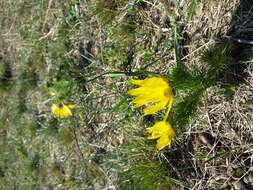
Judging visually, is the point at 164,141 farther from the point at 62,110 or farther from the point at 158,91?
the point at 62,110

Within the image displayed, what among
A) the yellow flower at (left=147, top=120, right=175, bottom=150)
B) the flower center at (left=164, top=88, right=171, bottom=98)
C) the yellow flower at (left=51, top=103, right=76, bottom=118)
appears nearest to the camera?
the flower center at (left=164, top=88, right=171, bottom=98)

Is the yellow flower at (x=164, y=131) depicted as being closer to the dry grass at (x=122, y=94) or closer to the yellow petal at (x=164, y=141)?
the yellow petal at (x=164, y=141)

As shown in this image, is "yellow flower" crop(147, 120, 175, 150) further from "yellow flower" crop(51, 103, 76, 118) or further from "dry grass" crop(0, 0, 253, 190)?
"yellow flower" crop(51, 103, 76, 118)

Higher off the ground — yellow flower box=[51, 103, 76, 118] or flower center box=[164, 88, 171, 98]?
flower center box=[164, 88, 171, 98]

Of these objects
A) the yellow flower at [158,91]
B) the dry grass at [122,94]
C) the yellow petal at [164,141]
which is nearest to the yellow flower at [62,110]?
the dry grass at [122,94]

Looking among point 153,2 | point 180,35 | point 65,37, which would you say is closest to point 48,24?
point 65,37

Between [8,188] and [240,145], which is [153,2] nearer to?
[240,145]

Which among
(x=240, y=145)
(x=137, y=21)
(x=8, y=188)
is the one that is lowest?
(x=8, y=188)

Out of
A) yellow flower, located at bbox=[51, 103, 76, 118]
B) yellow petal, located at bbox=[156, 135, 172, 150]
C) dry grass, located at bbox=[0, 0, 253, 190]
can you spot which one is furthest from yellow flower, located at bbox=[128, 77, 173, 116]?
yellow flower, located at bbox=[51, 103, 76, 118]

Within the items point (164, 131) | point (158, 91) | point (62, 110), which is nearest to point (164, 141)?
point (164, 131)
